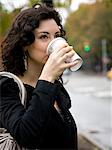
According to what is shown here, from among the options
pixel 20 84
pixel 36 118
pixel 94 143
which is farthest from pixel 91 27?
pixel 36 118

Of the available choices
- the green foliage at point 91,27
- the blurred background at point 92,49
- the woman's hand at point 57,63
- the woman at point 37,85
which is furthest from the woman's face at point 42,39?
the green foliage at point 91,27

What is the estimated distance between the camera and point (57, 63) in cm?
191

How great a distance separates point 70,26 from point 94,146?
45.1 m

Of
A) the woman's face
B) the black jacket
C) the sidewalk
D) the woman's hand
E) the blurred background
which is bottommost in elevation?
the sidewalk

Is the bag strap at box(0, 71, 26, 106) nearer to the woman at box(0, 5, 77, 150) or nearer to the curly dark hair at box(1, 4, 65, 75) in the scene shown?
the woman at box(0, 5, 77, 150)

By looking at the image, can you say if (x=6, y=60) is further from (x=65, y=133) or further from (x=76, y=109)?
(x=76, y=109)

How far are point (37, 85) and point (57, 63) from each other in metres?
0.12

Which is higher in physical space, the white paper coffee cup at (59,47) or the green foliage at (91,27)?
the green foliage at (91,27)

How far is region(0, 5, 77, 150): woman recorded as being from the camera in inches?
73.7

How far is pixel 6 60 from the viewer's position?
217 cm

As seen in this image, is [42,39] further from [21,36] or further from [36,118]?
[36,118]

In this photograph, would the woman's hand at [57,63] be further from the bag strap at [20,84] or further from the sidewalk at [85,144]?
the sidewalk at [85,144]

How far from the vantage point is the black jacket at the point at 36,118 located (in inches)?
73.1

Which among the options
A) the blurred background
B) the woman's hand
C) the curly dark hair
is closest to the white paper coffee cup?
the woman's hand
